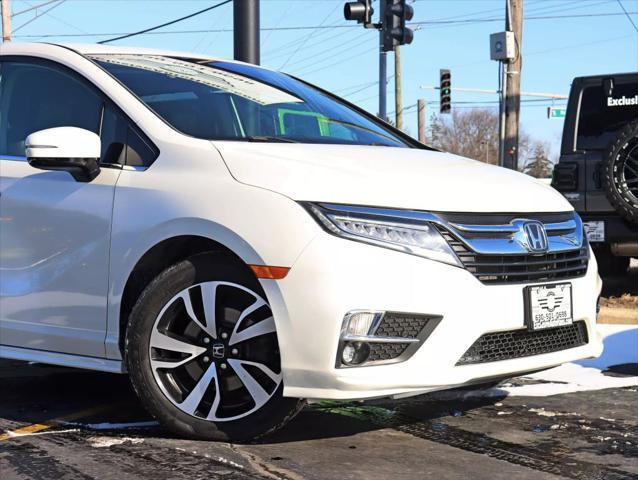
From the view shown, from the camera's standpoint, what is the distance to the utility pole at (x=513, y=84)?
14.8 m

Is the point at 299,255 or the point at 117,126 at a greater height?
the point at 117,126

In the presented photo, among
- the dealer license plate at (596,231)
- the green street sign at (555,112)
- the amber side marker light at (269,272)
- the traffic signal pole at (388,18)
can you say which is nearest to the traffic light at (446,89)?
the green street sign at (555,112)

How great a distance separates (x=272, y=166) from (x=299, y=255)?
1.39ft

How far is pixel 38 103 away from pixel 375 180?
1.95 meters

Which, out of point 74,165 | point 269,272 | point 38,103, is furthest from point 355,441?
point 38,103

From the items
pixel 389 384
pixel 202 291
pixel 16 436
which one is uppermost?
pixel 202 291

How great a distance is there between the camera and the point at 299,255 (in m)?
3.62

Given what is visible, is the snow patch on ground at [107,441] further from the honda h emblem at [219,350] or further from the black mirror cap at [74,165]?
the black mirror cap at [74,165]

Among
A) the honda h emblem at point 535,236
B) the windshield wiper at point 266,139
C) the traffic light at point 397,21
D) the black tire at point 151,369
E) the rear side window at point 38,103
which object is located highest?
the traffic light at point 397,21

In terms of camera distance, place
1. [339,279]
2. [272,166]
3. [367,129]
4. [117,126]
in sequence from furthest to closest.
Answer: [367,129] < [117,126] < [272,166] < [339,279]

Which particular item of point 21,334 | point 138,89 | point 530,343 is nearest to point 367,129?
point 138,89

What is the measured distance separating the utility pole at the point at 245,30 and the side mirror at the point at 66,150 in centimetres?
387

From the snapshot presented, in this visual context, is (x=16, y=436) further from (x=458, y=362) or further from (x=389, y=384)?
(x=458, y=362)

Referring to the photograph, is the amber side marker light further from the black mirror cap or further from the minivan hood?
the black mirror cap
